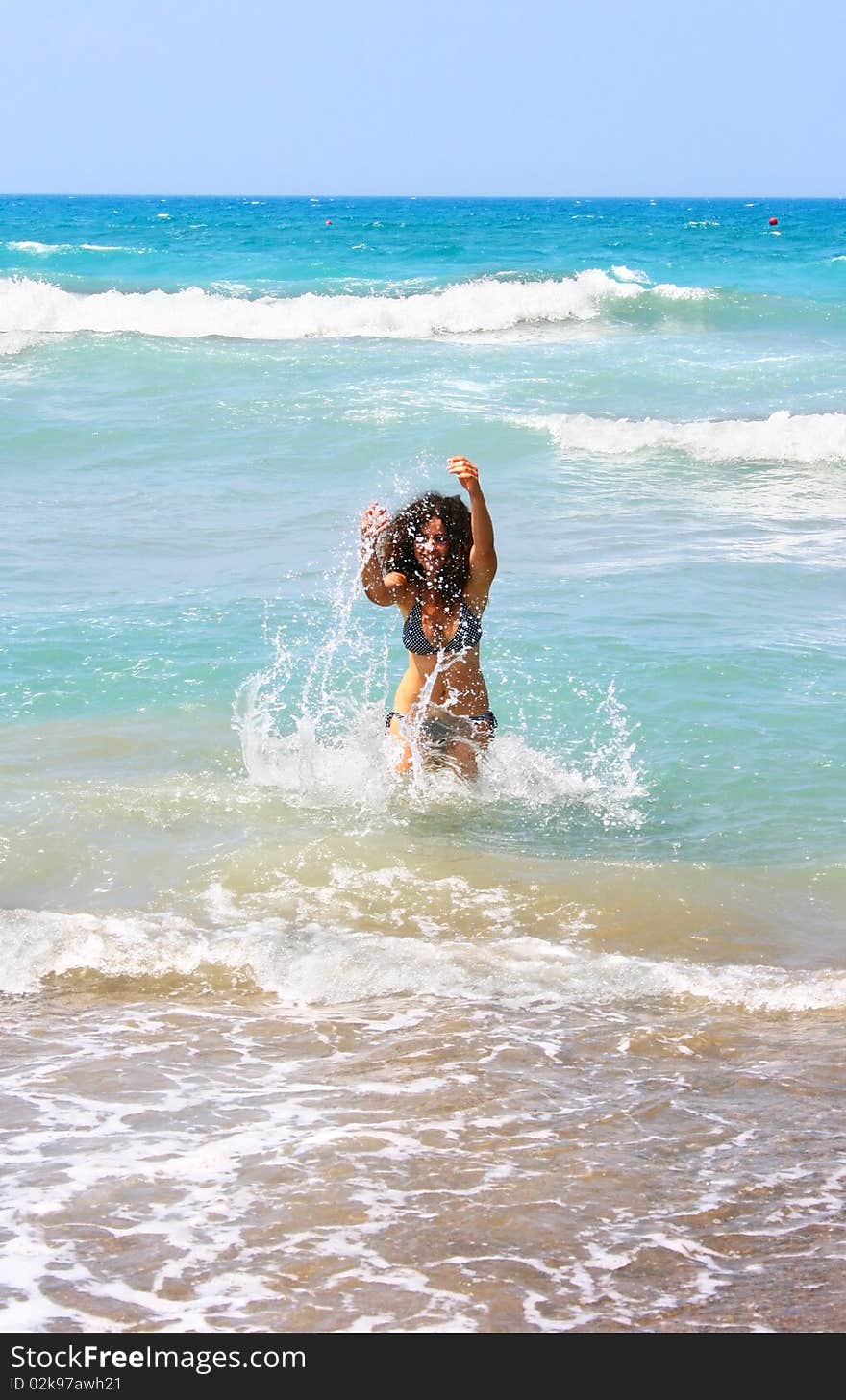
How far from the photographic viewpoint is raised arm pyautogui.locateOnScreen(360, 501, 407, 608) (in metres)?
6.28

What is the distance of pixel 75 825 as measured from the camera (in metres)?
6.34

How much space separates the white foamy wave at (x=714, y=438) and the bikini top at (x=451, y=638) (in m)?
9.41

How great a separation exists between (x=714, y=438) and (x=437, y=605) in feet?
34.4

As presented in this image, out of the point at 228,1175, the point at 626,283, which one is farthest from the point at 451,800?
the point at 626,283

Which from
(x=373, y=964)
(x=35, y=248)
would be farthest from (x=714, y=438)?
(x=35, y=248)

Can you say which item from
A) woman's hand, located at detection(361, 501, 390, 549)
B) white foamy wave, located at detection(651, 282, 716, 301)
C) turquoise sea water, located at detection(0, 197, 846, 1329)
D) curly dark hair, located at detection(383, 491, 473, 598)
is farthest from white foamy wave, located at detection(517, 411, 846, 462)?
white foamy wave, located at detection(651, 282, 716, 301)

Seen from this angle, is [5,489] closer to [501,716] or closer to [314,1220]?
[501,716]

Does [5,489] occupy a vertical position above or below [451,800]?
above

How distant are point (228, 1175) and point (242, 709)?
15.0 feet

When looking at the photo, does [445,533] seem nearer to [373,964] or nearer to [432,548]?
[432,548]

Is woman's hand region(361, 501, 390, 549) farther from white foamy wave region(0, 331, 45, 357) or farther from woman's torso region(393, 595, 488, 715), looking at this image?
white foamy wave region(0, 331, 45, 357)

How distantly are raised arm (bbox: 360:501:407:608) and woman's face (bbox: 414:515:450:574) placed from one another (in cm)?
13

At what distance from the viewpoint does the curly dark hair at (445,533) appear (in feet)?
21.3

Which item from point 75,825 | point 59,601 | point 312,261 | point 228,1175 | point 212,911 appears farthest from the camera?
point 312,261
